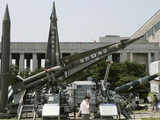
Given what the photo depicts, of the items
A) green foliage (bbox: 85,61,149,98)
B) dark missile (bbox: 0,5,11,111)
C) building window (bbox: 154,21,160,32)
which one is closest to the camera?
dark missile (bbox: 0,5,11,111)

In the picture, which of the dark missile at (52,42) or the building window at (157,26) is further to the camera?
the building window at (157,26)

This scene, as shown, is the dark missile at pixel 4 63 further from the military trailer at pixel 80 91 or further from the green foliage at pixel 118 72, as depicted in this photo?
the green foliage at pixel 118 72

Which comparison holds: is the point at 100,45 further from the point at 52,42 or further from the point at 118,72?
the point at 52,42

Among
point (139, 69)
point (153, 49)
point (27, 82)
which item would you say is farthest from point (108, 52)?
point (153, 49)

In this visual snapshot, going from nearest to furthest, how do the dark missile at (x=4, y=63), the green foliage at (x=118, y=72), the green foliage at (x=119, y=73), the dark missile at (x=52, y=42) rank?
the dark missile at (x=4, y=63)
the dark missile at (x=52, y=42)
the green foliage at (x=119, y=73)
the green foliage at (x=118, y=72)

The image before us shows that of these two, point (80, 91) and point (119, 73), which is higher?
point (119, 73)

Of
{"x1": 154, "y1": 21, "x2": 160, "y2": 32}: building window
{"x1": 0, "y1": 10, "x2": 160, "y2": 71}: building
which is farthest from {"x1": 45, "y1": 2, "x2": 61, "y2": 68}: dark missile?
{"x1": 154, "y1": 21, "x2": 160, "y2": 32}: building window

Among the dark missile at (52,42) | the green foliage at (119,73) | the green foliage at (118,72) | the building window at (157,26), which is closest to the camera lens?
the dark missile at (52,42)

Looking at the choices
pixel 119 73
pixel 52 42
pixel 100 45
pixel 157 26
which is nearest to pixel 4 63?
pixel 52 42

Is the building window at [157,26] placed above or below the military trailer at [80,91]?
above

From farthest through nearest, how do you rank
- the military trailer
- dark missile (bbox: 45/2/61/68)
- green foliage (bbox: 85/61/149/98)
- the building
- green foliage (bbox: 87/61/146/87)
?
1. the building
2. green foliage (bbox: 87/61/146/87)
3. green foliage (bbox: 85/61/149/98)
4. dark missile (bbox: 45/2/61/68)
5. the military trailer

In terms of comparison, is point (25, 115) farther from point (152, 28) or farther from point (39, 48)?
point (152, 28)

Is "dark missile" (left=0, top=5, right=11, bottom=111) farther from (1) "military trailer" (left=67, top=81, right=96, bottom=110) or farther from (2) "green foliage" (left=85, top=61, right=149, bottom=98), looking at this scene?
(2) "green foliage" (left=85, top=61, right=149, bottom=98)

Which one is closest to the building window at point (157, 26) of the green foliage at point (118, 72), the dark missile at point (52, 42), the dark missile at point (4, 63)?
the green foliage at point (118, 72)
